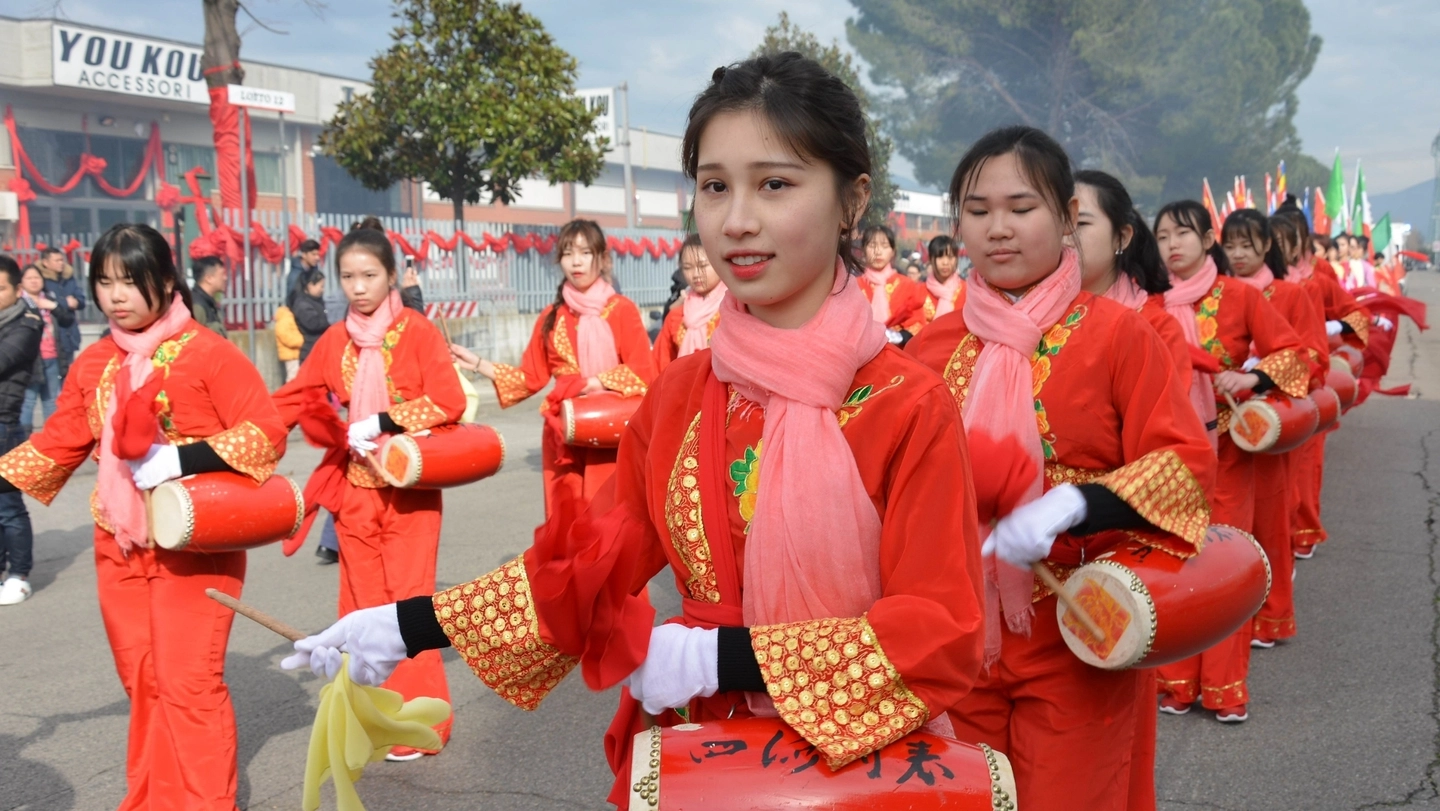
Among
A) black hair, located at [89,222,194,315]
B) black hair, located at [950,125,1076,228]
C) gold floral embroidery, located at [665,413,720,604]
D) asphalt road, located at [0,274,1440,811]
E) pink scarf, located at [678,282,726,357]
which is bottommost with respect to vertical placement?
asphalt road, located at [0,274,1440,811]

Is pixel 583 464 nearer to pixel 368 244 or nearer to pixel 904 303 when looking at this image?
pixel 368 244

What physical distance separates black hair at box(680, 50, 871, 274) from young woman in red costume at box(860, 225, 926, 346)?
Result: 8951 mm

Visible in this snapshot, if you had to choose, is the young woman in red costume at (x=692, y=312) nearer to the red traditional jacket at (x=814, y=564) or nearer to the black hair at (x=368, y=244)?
the black hair at (x=368, y=244)

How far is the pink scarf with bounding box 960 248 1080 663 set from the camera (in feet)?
8.49

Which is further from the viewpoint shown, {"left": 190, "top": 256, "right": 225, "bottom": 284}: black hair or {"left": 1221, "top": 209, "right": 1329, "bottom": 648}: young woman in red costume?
{"left": 190, "top": 256, "right": 225, "bottom": 284}: black hair

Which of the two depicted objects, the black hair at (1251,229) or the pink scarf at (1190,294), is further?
the black hair at (1251,229)

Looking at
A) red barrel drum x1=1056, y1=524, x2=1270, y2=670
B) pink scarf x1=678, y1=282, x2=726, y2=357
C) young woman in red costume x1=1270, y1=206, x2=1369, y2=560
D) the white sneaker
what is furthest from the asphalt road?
red barrel drum x1=1056, y1=524, x2=1270, y2=670

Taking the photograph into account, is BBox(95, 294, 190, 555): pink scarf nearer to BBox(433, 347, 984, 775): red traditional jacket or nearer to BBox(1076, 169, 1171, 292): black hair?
BBox(433, 347, 984, 775): red traditional jacket

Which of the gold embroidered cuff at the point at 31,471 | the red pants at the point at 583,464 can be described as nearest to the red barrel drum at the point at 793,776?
the gold embroidered cuff at the point at 31,471

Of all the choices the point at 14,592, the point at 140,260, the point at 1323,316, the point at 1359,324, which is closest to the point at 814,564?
the point at 140,260

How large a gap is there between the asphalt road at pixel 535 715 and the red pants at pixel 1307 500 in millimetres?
167

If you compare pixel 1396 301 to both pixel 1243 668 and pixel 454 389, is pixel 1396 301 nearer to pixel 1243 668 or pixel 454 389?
pixel 1243 668

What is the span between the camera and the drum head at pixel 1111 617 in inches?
99.0

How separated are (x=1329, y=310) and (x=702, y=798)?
859cm
